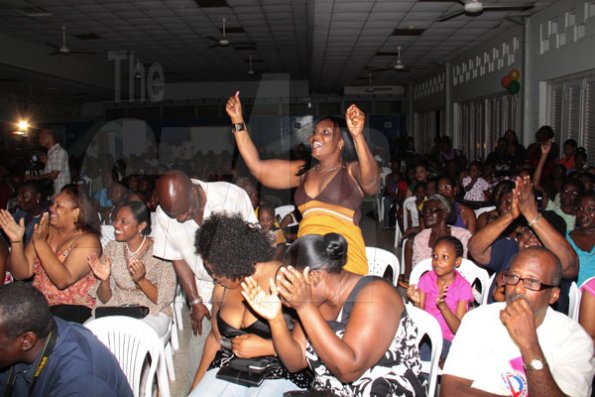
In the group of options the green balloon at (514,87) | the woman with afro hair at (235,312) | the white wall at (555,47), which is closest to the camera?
the woman with afro hair at (235,312)

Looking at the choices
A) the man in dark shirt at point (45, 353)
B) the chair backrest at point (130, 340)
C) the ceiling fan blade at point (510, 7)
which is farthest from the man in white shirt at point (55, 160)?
the ceiling fan blade at point (510, 7)

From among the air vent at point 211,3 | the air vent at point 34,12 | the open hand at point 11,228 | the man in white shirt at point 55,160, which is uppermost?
the air vent at point 34,12

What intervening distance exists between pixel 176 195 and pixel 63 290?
0.80 meters

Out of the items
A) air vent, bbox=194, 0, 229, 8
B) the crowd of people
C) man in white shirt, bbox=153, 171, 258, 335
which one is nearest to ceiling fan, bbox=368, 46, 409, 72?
air vent, bbox=194, 0, 229, 8

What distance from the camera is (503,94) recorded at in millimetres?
9258

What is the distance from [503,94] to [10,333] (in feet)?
29.5

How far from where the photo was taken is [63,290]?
2818 mm

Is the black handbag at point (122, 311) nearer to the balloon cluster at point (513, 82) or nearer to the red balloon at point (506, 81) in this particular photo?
the balloon cluster at point (513, 82)

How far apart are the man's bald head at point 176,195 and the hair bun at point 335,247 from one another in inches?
39.4

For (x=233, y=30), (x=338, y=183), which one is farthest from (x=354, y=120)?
(x=233, y=30)

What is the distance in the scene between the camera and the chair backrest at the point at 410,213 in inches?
237

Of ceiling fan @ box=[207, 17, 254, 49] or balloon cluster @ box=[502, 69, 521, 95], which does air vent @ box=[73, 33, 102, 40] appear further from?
balloon cluster @ box=[502, 69, 521, 95]

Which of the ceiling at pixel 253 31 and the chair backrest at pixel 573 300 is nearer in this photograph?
the chair backrest at pixel 573 300

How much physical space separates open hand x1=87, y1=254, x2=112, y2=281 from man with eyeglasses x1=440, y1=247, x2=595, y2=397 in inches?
65.3
